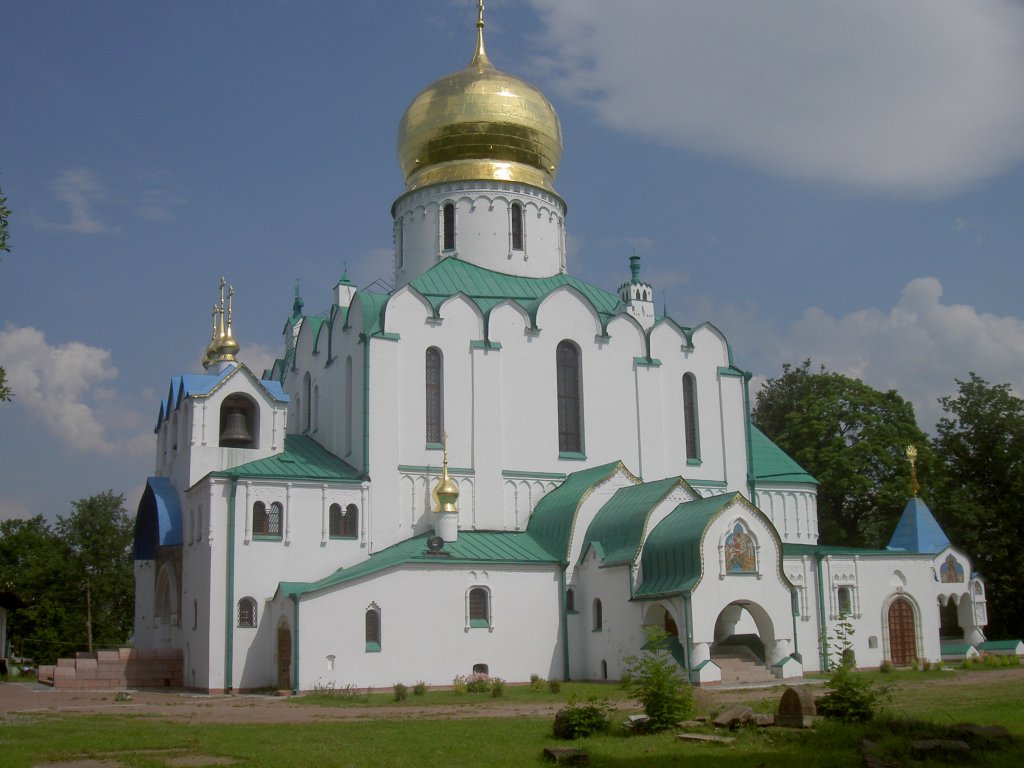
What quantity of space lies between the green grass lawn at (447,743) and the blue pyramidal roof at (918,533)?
1437cm

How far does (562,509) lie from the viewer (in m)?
26.2

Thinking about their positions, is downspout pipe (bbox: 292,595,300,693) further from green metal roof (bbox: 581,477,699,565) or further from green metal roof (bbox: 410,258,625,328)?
green metal roof (bbox: 410,258,625,328)

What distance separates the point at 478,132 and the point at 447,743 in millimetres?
22679

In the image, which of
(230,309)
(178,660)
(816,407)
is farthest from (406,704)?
(816,407)

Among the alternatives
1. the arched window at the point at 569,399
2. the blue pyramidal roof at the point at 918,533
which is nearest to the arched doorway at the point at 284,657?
the arched window at the point at 569,399

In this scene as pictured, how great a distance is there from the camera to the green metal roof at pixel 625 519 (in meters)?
24.2

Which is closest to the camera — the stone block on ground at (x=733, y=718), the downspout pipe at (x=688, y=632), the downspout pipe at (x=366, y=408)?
the stone block on ground at (x=733, y=718)

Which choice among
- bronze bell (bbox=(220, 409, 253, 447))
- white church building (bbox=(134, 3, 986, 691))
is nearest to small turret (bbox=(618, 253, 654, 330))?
white church building (bbox=(134, 3, 986, 691))

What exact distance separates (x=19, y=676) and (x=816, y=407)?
2651 centimetres

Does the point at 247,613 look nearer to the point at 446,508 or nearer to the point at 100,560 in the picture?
the point at 446,508

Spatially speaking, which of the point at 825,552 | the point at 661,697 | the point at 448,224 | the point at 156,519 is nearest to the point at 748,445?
the point at 825,552

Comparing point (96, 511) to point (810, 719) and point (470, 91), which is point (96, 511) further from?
point (810, 719)

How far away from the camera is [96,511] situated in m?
43.4

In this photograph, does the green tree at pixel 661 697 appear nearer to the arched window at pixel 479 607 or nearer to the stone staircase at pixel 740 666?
the stone staircase at pixel 740 666
